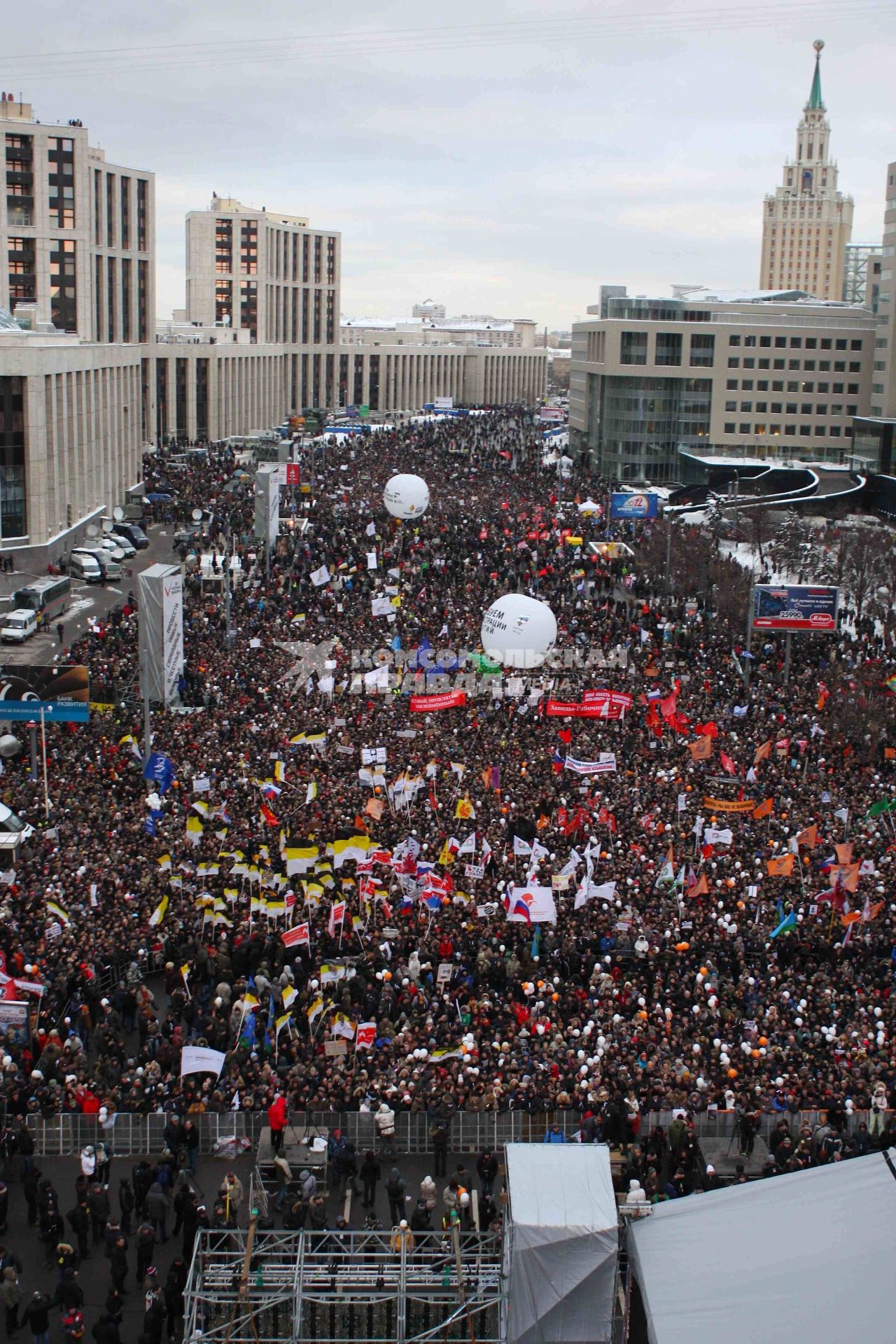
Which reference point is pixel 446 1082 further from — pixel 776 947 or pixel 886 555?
pixel 886 555

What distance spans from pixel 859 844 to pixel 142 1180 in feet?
45.5

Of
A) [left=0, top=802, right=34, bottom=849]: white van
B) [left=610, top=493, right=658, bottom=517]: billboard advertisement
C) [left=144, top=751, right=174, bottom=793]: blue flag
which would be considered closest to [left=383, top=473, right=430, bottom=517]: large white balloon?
[left=610, top=493, right=658, bottom=517]: billboard advertisement

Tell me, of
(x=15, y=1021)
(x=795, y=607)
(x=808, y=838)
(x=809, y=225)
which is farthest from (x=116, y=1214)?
(x=809, y=225)

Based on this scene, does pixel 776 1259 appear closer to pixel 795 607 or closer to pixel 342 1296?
pixel 342 1296

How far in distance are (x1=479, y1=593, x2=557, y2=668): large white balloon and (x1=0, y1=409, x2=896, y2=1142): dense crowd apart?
2.74ft

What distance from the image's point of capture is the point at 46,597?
4606cm

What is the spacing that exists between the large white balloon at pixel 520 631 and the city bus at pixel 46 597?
15.7 m

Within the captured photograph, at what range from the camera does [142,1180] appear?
592 inches

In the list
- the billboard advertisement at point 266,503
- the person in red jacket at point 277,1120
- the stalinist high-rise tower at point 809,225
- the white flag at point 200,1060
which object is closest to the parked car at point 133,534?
the billboard advertisement at point 266,503

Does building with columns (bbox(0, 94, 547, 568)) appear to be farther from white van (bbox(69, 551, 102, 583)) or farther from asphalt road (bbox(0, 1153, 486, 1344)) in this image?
asphalt road (bbox(0, 1153, 486, 1344))

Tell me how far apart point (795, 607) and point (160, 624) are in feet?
54.4

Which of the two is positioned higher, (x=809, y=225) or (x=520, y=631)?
(x=809, y=225)

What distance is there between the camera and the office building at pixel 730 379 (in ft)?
281

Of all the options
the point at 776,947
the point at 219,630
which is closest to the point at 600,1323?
the point at 776,947
